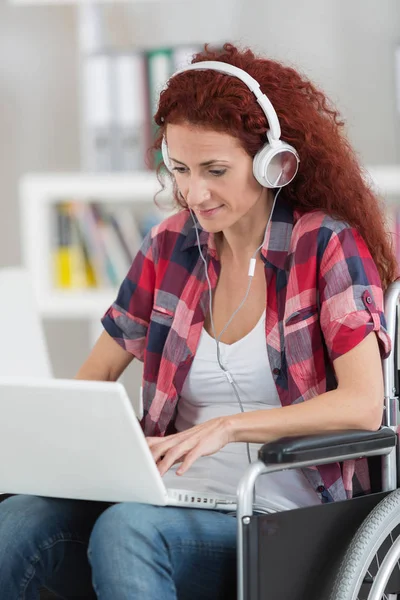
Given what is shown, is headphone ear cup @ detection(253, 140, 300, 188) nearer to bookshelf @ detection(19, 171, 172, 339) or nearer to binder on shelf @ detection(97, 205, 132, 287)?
bookshelf @ detection(19, 171, 172, 339)

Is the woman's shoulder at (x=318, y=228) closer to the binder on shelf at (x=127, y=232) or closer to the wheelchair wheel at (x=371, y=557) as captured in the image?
the wheelchair wheel at (x=371, y=557)

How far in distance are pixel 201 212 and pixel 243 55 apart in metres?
0.27

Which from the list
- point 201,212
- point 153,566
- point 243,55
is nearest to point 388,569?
point 153,566

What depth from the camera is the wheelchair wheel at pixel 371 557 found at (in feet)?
4.24

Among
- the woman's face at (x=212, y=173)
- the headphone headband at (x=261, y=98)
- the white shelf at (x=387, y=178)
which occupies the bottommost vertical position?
the white shelf at (x=387, y=178)

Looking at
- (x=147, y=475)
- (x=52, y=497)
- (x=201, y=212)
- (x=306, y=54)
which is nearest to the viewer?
(x=147, y=475)

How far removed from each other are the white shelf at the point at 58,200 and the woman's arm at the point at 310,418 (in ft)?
4.87

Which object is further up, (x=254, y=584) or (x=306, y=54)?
(x=306, y=54)

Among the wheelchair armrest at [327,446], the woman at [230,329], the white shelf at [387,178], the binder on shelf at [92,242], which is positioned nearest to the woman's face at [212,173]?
the woman at [230,329]

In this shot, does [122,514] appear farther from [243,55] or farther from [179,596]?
[243,55]

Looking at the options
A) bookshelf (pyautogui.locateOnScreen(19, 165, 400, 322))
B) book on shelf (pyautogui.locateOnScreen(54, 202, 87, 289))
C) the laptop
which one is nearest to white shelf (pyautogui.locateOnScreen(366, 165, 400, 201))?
bookshelf (pyautogui.locateOnScreen(19, 165, 400, 322))

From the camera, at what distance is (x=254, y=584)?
1228 millimetres

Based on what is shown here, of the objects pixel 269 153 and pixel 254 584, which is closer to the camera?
pixel 254 584

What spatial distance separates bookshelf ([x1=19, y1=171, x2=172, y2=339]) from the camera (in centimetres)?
287
